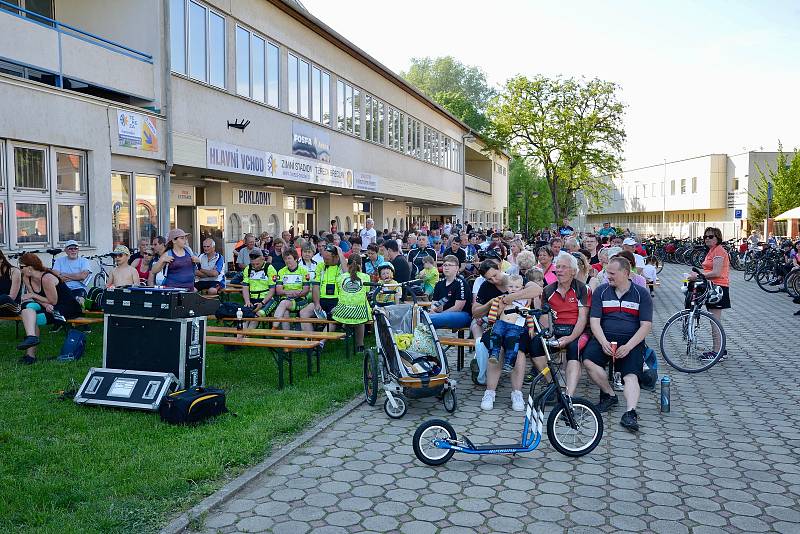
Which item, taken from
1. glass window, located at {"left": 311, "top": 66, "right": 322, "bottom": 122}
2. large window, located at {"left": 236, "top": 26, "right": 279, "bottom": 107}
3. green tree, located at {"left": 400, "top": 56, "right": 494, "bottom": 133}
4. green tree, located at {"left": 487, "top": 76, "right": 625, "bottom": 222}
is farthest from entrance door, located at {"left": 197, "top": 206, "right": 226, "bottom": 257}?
green tree, located at {"left": 400, "top": 56, "right": 494, "bottom": 133}

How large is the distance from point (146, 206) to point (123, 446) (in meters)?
→ 10.8

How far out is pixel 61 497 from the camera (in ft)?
15.0

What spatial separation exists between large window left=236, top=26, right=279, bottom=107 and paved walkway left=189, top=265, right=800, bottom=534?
13.9 meters

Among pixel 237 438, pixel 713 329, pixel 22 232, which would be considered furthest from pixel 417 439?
pixel 22 232

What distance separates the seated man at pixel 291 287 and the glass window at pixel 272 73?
1082 centimetres

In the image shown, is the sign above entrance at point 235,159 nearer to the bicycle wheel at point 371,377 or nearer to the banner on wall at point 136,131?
the banner on wall at point 136,131

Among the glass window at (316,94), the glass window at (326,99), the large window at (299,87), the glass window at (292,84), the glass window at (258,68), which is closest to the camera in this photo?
the glass window at (258,68)

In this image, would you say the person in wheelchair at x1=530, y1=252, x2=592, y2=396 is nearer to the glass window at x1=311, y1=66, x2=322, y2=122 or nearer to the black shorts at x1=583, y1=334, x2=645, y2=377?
the black shorts at x1=583, y1=334, x2=645, y2=377

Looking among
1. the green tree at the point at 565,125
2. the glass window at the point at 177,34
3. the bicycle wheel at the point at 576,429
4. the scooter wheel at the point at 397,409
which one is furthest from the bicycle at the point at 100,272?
the green tree at the point at 565,125

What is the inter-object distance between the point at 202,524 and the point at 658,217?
3094 inches

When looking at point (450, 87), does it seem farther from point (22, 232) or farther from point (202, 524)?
point (202, 524)

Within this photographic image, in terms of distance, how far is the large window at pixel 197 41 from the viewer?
626 inches

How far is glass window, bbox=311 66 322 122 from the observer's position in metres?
23.4

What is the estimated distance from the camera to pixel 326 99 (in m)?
24.6
